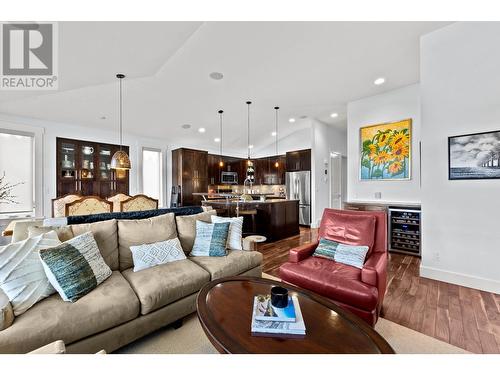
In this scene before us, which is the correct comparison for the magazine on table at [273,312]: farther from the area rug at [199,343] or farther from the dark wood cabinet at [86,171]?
the dark wood cabinet at [86,171]

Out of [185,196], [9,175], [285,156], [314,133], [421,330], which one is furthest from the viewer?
[285,156]

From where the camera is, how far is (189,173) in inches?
265

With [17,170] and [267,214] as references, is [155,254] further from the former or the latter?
[17,170]

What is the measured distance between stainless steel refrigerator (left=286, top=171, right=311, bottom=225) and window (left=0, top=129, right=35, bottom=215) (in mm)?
6307

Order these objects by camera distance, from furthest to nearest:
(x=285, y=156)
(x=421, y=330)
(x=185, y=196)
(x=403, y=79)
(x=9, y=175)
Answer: (x=285, y=156), (x=185, y=196), (x=9, y=175), (x=403, y=79), (x=421, y=330)

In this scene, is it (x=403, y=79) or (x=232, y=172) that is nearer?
(x=403, y=79)

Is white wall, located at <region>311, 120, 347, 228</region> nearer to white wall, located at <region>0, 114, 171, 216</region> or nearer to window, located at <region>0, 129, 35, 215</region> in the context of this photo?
white wall, located at <region>0, 114, 171, 216</region>

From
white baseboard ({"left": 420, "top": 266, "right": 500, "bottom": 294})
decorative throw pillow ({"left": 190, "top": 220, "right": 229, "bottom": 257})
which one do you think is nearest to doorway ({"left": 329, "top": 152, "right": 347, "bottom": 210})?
white baseboard ({"left": 420, "top": 266, "right": 500, "bottom": 294})

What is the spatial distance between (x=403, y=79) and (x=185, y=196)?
589 cm

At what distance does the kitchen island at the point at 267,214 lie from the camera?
4.87 meters

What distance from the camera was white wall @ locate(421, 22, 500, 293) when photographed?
2.52 m

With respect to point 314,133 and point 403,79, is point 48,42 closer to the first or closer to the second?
point 403,79
